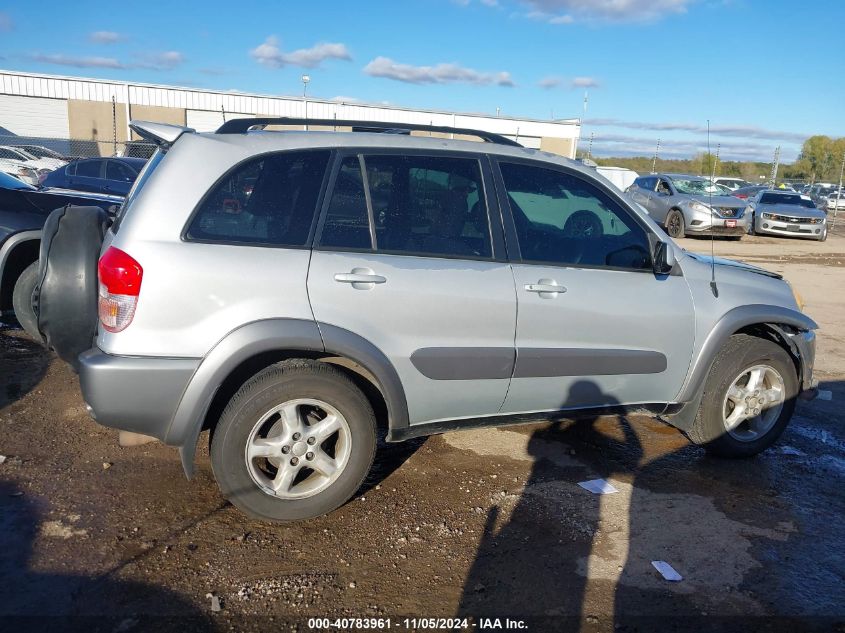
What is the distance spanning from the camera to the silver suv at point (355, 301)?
319 cm

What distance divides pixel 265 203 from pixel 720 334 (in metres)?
2.77

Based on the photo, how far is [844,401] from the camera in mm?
5859

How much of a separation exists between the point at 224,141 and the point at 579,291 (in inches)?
79.4

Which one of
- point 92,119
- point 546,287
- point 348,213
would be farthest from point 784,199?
point 92,119

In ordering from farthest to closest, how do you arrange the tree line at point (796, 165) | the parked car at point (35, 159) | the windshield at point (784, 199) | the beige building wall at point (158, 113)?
1. the tree line at point (796, 165)
2. the beige building wall at point (158, 113)
3. the windshield at point (784, 199)
4. the parked car at point (35, 159)

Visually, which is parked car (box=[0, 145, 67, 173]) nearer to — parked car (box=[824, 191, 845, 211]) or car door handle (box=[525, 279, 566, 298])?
car door handle (box=[525, 279, 566, 298])

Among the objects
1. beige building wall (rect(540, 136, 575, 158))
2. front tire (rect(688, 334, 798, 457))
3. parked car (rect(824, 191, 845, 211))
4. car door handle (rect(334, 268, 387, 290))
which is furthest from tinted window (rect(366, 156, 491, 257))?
parked car (rect(824, 191, 845, 211))

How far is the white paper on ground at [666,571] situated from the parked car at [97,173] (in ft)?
38.6

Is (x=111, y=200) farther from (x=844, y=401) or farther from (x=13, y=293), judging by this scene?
(x=844, y=401)

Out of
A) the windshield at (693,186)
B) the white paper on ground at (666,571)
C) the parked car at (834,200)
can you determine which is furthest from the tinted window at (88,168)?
the parked car at (834,200)

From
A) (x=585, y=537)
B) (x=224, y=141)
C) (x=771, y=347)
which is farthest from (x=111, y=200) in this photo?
(x=771, y=347)

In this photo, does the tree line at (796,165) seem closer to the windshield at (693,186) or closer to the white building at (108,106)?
the white building at (108,106)

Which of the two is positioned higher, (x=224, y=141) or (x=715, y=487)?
(x=224, y=141)

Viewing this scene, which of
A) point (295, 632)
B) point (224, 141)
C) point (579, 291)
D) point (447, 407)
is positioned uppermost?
point (224, 141)
